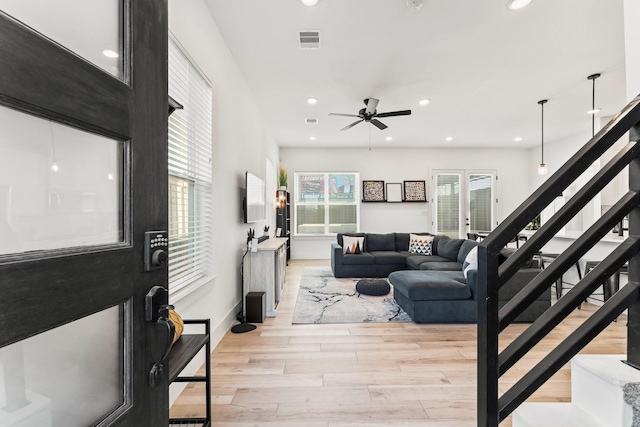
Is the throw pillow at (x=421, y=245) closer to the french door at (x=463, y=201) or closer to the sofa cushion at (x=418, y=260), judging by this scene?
the sofa cushion at (x=418, y=260)

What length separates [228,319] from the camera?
3273 mm

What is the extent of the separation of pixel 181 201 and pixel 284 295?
277cm

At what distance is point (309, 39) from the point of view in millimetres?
3053

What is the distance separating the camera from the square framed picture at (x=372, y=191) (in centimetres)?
827

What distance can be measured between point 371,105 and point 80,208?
4350 mm

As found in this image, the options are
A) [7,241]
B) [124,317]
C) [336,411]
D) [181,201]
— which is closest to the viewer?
[7,241]

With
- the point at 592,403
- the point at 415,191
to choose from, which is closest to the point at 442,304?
the point at 592,403

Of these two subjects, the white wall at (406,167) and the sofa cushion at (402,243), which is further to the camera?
the white wall at (406,167)

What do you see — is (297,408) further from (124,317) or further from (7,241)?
(7,241)

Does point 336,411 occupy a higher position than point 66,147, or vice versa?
point 66,147

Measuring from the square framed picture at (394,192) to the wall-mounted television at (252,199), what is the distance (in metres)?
4.64

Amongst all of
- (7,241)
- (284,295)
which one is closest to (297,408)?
(7,241)

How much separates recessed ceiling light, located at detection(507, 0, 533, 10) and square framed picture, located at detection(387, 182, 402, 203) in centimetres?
581

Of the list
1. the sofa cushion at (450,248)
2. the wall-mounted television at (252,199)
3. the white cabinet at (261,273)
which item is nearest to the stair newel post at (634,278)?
the white cabinet at (261,273)
